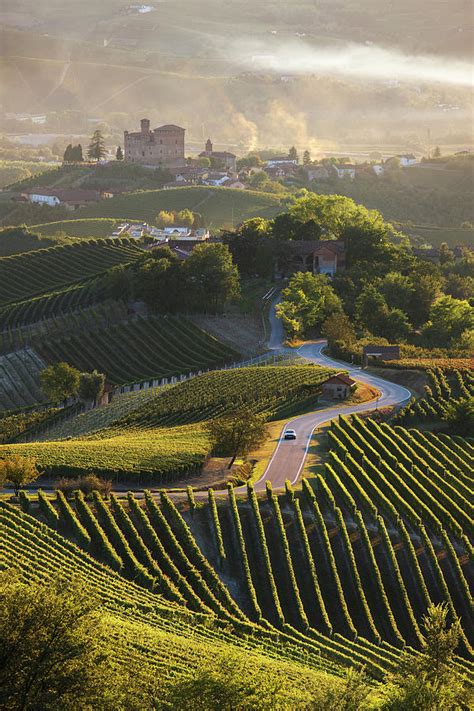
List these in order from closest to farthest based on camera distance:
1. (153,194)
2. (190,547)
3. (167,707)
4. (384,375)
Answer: (167,707), (190,547), (384,375), (153,194)

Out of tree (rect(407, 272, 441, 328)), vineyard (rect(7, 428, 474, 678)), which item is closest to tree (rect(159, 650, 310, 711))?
vineyard (rect(7, 428, 474, 678))

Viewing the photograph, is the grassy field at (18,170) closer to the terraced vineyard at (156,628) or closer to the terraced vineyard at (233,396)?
the terraced vineyard at (233,396)

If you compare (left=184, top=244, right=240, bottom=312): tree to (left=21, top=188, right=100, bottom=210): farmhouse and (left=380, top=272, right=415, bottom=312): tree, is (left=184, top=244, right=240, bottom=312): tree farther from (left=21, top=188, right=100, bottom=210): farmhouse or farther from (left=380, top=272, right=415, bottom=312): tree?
(left=21, top=188, right=100, bottom=210): farmhouse

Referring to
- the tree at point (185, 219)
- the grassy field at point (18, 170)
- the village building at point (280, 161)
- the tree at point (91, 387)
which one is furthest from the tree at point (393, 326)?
the grassy field at point (18, 170)

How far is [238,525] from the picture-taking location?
41000mm

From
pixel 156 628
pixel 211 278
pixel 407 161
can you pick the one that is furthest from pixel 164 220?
pixel 156 628

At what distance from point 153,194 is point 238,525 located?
309 ft

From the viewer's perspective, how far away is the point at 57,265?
299ft

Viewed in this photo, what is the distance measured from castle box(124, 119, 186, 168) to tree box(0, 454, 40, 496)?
107034 mm

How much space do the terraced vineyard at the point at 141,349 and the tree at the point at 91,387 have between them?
12.2 ft

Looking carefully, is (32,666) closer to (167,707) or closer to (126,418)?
(167,707)

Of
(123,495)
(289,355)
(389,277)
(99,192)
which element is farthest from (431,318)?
(99,192)

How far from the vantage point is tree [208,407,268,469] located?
1885 inches

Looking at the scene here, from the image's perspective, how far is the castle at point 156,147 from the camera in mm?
147625
